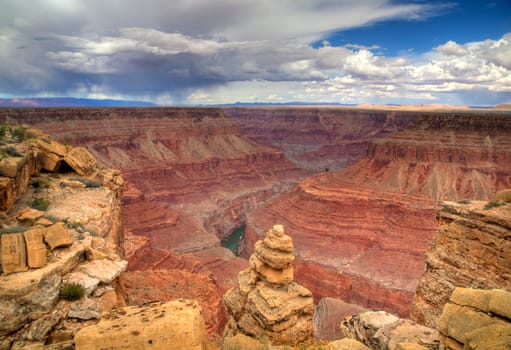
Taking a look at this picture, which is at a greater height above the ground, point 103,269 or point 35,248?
point 35,248

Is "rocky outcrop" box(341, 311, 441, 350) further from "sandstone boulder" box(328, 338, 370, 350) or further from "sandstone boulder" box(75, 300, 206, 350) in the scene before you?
"sandstone boulder" box(75, 300, 206, 350)

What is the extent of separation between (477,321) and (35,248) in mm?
10128

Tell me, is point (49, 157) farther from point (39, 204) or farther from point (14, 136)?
point (39, 204)

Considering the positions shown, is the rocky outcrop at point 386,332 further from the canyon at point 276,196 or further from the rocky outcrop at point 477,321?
the canyon at point 276,196

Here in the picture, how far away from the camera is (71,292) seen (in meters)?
7.75

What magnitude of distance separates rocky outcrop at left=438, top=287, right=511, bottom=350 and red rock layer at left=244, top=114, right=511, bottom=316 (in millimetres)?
25390

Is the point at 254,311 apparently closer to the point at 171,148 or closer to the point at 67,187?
the point at 67,187

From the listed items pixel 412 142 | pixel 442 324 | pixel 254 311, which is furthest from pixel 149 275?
pixel 412 142

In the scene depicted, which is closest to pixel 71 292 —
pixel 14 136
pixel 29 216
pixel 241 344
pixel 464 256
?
pixel 29 216

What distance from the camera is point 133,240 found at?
31.0 m

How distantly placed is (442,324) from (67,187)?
15.1m

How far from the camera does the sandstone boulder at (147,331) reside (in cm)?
621

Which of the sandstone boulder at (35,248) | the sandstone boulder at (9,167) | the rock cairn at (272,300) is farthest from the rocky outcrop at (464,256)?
the sandstone boulder at (9,167)

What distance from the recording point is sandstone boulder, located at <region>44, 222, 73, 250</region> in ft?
28.8
